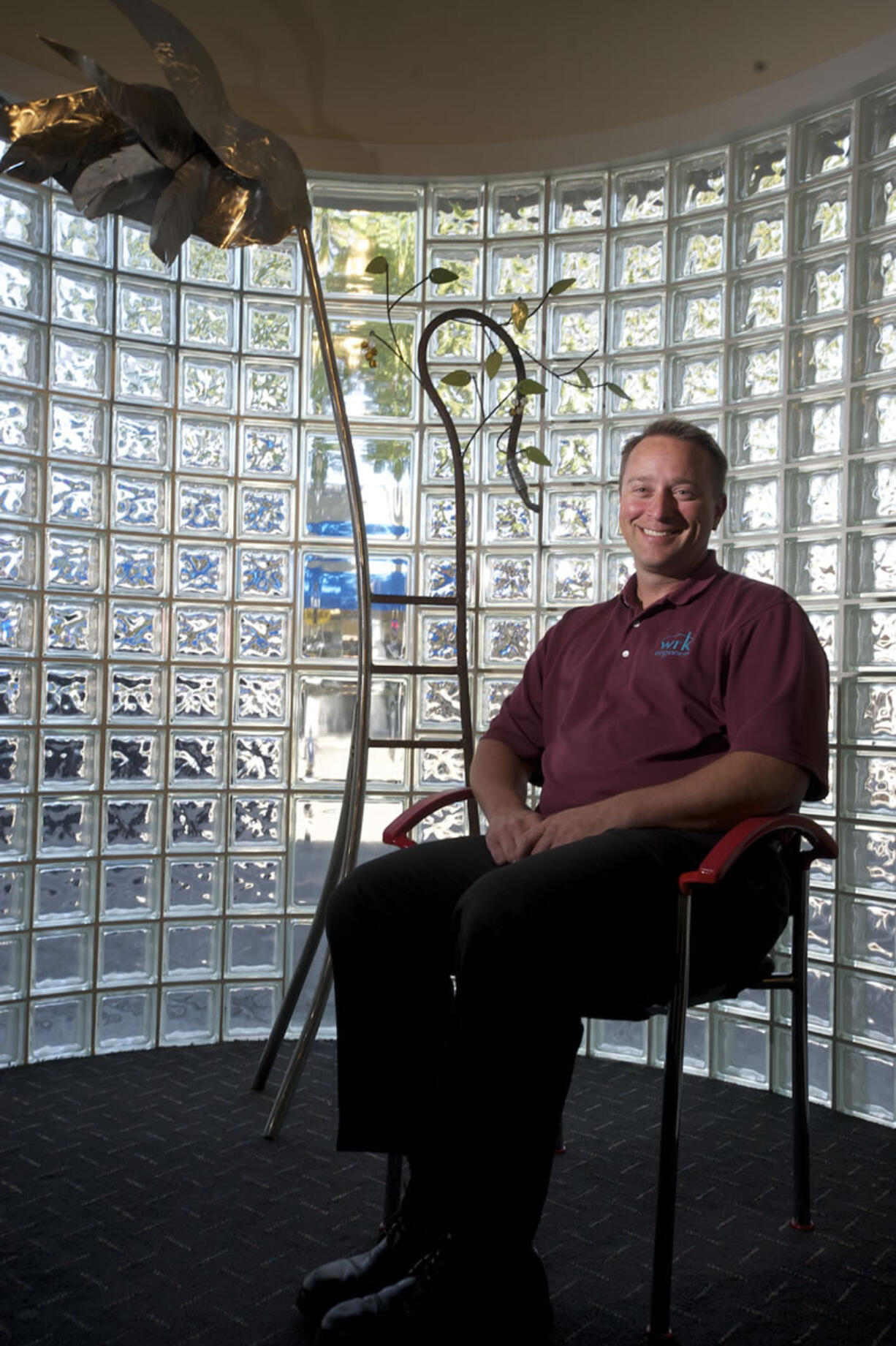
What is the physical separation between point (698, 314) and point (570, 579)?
806 mm

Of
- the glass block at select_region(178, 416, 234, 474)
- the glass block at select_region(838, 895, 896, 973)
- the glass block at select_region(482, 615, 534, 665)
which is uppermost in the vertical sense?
the glass block at select_region(178, 416, 234, 474)

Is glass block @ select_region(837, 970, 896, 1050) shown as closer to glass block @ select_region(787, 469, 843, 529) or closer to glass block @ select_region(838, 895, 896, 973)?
glass block @ select_region(838, 895, 896, 973)

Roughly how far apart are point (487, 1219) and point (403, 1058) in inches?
14.5

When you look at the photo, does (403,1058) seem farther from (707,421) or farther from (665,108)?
(665,108)

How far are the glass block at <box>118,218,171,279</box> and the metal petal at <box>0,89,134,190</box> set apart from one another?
0.55 m

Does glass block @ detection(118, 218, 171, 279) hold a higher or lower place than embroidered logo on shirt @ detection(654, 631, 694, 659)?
higher

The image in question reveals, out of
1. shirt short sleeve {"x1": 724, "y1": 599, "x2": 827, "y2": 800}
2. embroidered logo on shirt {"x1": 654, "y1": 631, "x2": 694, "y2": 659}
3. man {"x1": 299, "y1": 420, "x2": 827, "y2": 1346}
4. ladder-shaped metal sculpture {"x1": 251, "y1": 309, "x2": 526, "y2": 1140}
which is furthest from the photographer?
ladder-shaped metal sculpture {"x1": 251, "y1": 309, "x2": 526, "y2": 1140}

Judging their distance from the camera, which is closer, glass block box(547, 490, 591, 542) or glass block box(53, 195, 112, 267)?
glass block box(53, 195, 112, 267)

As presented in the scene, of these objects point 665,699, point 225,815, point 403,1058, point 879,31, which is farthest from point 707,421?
point 403,1058

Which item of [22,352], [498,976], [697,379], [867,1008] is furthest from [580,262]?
[498,976]

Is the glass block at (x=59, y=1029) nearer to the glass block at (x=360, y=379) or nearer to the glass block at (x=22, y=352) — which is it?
the glass block at (x=22, y=352)

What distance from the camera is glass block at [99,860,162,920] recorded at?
3090mm

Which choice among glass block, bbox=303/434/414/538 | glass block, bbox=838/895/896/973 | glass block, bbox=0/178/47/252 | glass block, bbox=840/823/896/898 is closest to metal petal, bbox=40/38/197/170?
glass block, bbox=0/178/47/252

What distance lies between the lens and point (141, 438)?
3.12 m
